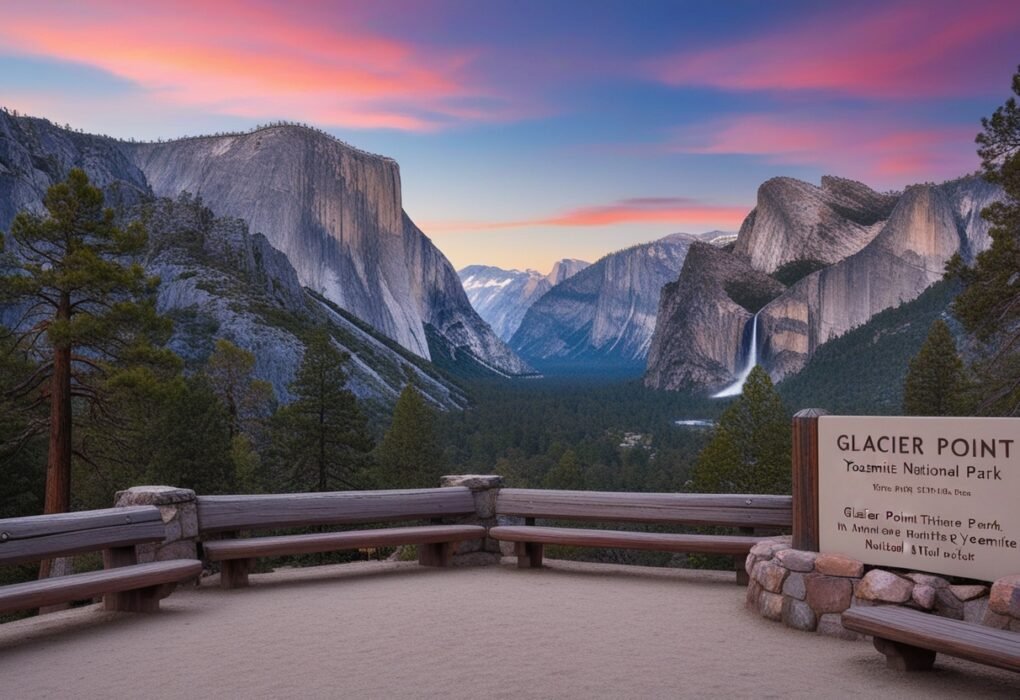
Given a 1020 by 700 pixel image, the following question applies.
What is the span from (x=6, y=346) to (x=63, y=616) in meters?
19.8

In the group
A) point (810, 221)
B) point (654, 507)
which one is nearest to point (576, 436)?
point (654, 507)

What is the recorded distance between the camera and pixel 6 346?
2531 centimetres

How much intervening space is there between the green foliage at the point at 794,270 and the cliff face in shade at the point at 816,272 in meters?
1.58

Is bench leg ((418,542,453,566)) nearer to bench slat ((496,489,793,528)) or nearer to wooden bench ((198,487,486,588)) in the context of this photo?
wooden bench ((198,487,486,588))

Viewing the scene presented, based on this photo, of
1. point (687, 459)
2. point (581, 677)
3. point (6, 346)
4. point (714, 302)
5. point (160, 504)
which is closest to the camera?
point (581, 677)

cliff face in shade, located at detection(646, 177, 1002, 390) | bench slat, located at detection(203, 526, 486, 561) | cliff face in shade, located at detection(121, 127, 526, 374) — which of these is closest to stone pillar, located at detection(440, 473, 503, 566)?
bench slat, located at detection(203, 526, 486, 561)

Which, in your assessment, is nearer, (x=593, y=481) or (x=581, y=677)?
(x=581, y=677)

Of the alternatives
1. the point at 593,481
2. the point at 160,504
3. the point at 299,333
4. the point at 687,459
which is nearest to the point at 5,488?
the point at 160,504

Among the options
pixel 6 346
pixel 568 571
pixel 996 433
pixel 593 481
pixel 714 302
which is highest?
pixel 714 302

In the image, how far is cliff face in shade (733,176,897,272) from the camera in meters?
174

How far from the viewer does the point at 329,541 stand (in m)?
10.1

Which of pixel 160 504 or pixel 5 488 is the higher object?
pixel 160 504

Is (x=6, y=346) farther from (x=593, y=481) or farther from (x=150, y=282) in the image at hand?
(x=593, y=481)

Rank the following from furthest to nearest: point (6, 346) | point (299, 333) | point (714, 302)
Answer: point (714, 302)
point (299, 333)
point (6, 346)
